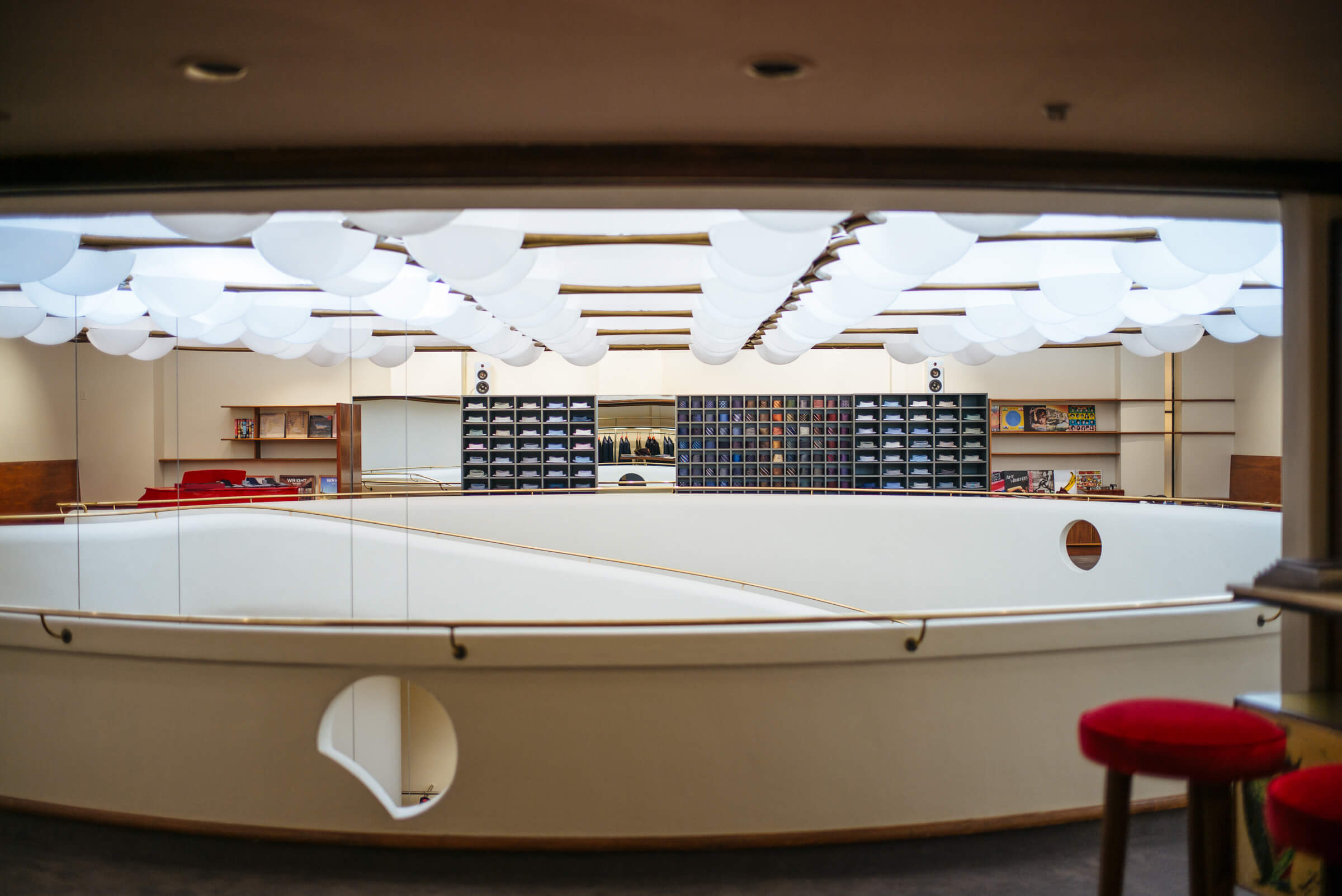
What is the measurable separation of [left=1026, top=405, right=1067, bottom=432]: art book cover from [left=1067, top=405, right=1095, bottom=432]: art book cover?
78 mm

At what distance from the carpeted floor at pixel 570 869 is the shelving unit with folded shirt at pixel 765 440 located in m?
7.70

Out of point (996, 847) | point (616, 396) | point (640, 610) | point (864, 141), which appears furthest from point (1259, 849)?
point (616, 396)

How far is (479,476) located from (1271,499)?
32.8 feet

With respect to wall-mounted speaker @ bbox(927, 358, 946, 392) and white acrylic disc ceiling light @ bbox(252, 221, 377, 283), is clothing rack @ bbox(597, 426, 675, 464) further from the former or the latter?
white acrylic disc ceiling light @ bbox(252, 221, 377, 283)

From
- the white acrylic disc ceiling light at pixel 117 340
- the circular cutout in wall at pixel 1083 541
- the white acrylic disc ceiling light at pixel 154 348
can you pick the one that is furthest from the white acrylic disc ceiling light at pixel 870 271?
the circular cutout in wall at pixel 1083 541

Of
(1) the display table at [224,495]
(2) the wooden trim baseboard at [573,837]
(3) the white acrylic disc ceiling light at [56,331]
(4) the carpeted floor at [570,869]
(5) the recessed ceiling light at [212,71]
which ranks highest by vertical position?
(5) the recessed ceiling light at [212,71]

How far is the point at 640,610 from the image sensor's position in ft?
21.4

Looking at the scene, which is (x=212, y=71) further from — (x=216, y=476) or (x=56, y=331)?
(x=216, y=476)

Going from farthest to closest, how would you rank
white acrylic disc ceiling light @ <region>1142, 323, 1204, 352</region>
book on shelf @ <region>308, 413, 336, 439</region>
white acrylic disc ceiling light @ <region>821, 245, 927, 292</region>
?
book on shelf @ <region>308, 413, 336, 439</region>
white acrylic disc ceiling light @ <region>1142, 323, 1204, 352</region>
white acrylic disc ceiling light @ <region>821, 245, 927, 292</region>

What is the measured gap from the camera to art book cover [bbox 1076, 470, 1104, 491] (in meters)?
10.7

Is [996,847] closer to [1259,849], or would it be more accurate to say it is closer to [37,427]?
[1259,849]

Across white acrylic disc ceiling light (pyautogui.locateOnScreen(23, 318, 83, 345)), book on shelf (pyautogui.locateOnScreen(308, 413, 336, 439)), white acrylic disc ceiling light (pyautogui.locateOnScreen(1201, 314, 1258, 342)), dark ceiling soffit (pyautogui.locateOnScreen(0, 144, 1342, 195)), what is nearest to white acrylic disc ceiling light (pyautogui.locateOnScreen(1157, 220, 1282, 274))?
dark ceiling soffit (pyautogui.locateOnScreen(0, 144, 1342, 195))

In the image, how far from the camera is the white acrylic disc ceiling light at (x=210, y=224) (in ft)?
7.70

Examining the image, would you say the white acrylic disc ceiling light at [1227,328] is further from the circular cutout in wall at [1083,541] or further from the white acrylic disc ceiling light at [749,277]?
the circular cutout in wall at [1083,541]
